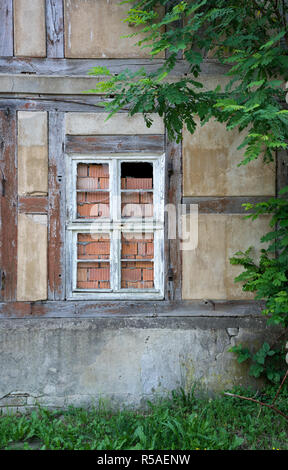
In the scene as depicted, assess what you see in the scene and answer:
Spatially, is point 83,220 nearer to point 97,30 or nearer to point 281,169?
point 97,30

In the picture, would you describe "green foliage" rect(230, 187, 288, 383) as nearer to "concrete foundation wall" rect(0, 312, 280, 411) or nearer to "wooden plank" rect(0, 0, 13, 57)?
"concrete foundation wall" rect(0, 312, 280, 411)

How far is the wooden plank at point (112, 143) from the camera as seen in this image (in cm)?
390

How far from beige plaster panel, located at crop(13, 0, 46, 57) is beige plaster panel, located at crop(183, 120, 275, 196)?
1.88 metres

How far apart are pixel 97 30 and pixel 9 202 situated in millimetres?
2130

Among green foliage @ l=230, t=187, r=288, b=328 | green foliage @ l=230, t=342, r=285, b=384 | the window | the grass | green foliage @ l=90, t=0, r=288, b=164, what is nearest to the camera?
green foliage @ l=90, t=0, r=288, b=164

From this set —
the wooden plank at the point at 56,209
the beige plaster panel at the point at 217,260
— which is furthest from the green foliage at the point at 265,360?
the wooden plank at the point at 56,209

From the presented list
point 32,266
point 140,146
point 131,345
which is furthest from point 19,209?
point 131,345

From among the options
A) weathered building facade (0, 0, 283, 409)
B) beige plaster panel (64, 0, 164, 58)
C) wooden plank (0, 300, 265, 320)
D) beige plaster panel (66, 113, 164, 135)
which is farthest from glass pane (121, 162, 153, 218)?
beige plaster panel (64, 0, 164, 58)

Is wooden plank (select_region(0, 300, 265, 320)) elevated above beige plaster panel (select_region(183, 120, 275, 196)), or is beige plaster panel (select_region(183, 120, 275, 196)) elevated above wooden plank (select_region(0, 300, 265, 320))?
beige plaster panel (select_region(183, 120, 275, 196))

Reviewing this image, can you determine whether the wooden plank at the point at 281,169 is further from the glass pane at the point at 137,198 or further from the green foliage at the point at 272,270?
the glass pane at the point at 137,198

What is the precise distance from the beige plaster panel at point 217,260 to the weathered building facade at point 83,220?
0.01 metres

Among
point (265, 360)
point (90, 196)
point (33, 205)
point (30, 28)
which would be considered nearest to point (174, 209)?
point (90, 196)

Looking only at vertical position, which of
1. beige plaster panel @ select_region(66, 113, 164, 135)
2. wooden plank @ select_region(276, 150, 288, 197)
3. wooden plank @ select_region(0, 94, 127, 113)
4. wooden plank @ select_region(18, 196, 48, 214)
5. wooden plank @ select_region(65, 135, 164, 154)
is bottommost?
wooden plank @ select_region(18, 196, 48, 214)

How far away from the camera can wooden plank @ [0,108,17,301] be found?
12.7 ft
